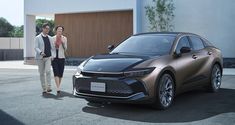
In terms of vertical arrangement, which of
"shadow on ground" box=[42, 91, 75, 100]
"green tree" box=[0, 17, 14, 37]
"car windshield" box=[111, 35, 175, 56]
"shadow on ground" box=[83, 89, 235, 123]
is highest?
"green tree" box=[0, 17, 14, 37]

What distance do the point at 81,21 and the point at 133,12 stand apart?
15.3 ft

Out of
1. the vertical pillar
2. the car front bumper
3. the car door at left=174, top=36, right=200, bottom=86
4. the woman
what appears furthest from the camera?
the vertical pillar

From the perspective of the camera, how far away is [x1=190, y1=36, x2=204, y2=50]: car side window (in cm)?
883

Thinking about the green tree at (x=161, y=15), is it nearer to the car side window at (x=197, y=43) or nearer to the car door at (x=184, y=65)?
the car side window at (x=197, y=43)

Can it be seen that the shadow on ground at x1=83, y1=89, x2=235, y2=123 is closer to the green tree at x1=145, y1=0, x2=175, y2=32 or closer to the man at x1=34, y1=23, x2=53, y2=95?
the man at x1=34, y1=23, x2=53, y2=95

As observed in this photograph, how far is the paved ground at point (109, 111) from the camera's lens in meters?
6.18

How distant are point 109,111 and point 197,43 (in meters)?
3.18

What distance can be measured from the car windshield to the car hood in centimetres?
47

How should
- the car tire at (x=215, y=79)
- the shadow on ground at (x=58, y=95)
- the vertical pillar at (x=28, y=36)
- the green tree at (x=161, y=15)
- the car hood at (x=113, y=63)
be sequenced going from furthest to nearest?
the vertical pillar at (x=28, y=36), the green tree at (x=161, y=15), the car tire at (x=215, y=79), the shadow on ground at (x=58, y=95), the car hood at (x=113, y=63)

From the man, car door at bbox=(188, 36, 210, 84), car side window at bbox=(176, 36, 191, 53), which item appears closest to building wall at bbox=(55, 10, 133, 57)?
the man

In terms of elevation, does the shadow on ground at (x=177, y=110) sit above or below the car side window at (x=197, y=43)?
below

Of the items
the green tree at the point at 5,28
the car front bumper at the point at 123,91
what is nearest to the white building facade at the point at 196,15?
the car front bumper at the point at 123,91

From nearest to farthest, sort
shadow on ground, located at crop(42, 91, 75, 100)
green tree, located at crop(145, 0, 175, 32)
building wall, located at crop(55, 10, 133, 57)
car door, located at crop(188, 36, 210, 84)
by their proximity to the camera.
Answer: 1. car door, located at crop(188, 36, 210, 84)
2. shadow on ground, located at crop(42, 91, 75, 100)
3. green tree, located at crop(145, 0, 175, 32)
4. building wall, located at crop(55, 10, 133, 57)

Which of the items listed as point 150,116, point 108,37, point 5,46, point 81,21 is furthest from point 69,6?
point 150,116
